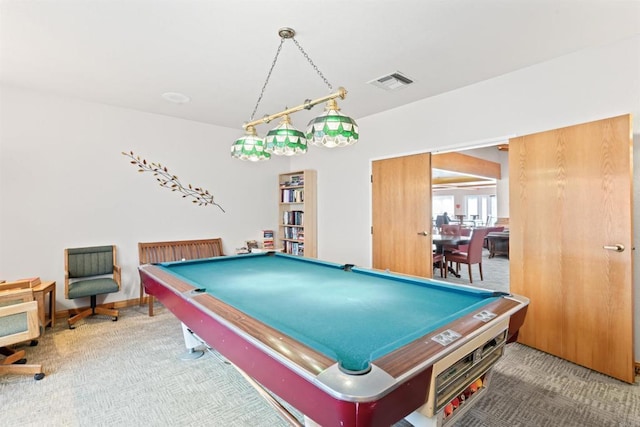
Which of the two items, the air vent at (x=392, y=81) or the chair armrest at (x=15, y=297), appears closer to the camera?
the chair armrest at (x=15, y=297)

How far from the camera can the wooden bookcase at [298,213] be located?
16.5ft

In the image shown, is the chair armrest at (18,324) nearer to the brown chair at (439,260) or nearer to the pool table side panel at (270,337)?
the pool table side panel at (270,337)

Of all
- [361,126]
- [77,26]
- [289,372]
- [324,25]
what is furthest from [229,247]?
[289,372]

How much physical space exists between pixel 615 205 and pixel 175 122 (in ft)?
16.0

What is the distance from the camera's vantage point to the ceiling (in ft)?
6.57

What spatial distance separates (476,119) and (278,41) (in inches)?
85.9

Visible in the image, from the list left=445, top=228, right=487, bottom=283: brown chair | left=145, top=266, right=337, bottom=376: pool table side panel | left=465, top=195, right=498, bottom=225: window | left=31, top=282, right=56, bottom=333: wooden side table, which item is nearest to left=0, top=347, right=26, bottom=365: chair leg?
left=31, top=282, right=56, bottom=333: wooden side table

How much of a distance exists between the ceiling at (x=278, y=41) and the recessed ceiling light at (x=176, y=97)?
0.30 feet

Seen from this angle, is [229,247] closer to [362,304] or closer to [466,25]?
[362,304]

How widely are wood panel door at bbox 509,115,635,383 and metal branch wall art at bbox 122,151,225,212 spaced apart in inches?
156

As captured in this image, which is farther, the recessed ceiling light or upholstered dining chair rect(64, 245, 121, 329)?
the recessed ceiling light

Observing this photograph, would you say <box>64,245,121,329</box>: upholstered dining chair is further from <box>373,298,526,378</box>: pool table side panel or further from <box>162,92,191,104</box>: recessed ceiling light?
<box>373,298,526,378</box>: pool table side panel

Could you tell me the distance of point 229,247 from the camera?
193 inches

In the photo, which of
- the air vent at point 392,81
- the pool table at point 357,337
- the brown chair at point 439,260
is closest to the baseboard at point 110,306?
the pool table at point 357,337
